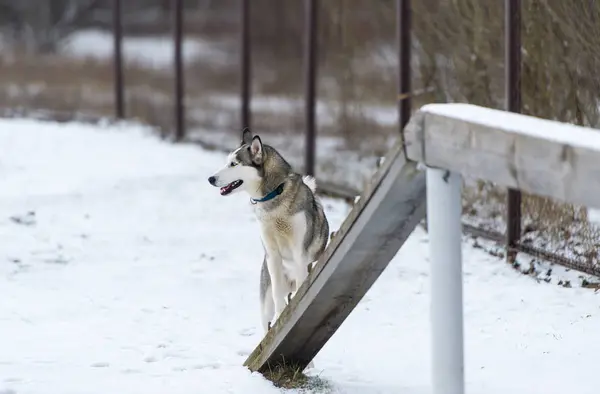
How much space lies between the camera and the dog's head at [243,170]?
20.4ft

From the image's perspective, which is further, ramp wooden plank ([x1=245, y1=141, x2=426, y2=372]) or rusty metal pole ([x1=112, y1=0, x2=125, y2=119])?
rusty metal pole ([x1=112, y1=0, x2=125, y2=119])

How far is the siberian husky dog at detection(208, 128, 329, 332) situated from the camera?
5992 mm

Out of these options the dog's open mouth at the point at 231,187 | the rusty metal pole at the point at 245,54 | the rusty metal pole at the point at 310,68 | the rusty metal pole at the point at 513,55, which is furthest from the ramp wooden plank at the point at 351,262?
the rusty metal pole at the point at 245,54

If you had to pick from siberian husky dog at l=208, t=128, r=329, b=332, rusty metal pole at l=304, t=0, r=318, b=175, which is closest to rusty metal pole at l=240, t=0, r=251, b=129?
rusty metal pole at l=304, t=0, r=318, b=175

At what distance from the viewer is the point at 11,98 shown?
19359 millimetres

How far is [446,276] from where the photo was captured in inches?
158

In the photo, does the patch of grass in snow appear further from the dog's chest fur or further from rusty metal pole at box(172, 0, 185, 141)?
rusty metal pole at box(172, 0, 185, 141)

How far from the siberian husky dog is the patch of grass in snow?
2.00 ft

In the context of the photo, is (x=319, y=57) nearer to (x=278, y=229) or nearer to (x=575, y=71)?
(x=575, y=71)

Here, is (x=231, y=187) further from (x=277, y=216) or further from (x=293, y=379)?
(x=293, y=379)

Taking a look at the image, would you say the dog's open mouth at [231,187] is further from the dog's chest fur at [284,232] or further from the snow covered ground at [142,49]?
the snow covered ground at [142,49]

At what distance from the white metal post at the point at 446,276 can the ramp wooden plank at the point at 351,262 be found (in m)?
0.24

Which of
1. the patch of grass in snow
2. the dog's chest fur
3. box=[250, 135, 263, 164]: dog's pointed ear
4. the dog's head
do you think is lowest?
the patch of grass in snow

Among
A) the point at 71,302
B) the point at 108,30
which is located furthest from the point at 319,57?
the point at 108,30
